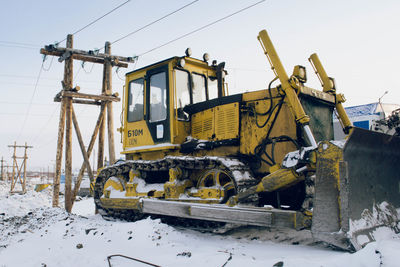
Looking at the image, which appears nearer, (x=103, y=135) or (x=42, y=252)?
(x=42, y=252)

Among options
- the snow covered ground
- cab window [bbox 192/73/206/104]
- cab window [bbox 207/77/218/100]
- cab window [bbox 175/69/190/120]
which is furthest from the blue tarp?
the snow covered ground

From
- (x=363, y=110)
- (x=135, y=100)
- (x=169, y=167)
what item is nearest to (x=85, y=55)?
(x=135, y=100)

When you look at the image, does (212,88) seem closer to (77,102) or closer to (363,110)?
(77,102)

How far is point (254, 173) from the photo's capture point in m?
6.30

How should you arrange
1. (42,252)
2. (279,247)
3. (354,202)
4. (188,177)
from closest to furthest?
(354,202), (279,247), (42,252), (188,177)

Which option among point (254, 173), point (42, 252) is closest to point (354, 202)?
point (254, 173)

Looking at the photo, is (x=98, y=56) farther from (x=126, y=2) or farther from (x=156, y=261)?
(x=156, y=261)

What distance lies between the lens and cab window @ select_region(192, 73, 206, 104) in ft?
25.5

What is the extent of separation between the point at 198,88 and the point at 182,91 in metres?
0.52

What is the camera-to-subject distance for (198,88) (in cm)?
787

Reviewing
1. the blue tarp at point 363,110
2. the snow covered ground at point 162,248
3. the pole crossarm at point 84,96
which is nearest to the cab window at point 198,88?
the snow covered ground at point 162,248

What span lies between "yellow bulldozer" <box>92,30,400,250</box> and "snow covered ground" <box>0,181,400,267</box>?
348mm

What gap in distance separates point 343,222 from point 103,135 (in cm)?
952

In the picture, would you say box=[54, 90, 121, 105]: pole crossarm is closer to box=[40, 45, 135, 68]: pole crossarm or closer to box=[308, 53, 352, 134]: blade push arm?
box=[40, 45, 135, 68]: pole crossarm
